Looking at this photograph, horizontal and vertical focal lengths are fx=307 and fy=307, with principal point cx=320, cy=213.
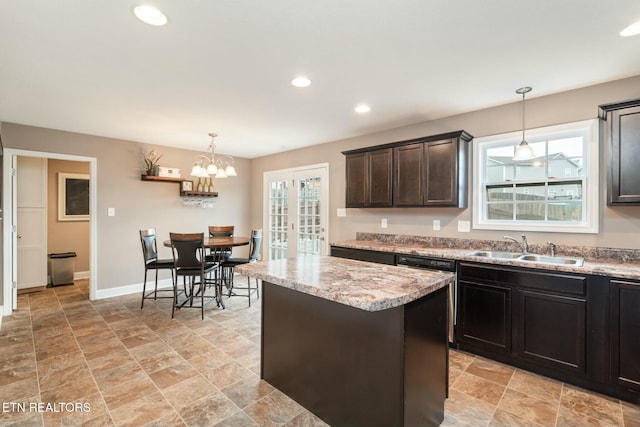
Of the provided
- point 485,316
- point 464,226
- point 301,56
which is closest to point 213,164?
point 301,56

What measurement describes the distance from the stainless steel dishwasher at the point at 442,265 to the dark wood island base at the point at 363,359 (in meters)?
1.02

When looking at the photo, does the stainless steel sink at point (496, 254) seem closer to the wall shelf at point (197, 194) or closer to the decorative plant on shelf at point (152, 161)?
the wall shelf at point (197, 194)

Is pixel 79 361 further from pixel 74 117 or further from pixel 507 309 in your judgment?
pixel 507 309

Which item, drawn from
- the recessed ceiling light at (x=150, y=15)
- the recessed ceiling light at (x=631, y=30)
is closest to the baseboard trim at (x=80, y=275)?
the recessed ceiling light at (x=150, y=15)

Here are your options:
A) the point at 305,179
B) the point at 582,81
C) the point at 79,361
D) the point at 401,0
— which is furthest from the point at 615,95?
the point at 79,361

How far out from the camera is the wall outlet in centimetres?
337

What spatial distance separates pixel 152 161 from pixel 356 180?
11.1 ft

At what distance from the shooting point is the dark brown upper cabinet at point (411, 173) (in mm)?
3217

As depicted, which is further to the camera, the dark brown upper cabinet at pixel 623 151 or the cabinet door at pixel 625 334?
the dark brown upper cabinet at pixel 623 151

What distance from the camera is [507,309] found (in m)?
2.56

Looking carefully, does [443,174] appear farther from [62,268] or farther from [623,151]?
[62,268]

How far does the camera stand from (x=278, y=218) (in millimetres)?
5848

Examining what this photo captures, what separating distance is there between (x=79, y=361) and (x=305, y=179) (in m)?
3.66

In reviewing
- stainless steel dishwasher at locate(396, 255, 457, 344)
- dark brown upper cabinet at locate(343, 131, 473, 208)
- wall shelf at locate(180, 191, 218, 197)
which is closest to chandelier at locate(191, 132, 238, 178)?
wall shelf at locate(180, 191, 218, 197)
